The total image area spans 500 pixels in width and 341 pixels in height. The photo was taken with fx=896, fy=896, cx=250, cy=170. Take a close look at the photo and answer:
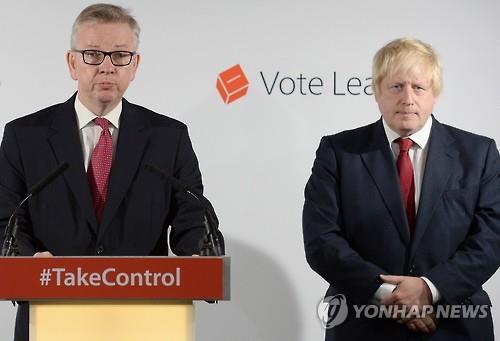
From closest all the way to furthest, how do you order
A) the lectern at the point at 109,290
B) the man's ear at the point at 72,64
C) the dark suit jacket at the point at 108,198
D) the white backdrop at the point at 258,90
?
the lectern at the point at 109,290 → the dark suit jacket at the point at 108,198 → the man's ear at the point at 72,64 → the white backdrop at the point at 258,90

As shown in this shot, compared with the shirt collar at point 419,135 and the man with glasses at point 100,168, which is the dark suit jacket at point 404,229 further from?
the man with glasses at point 100,168

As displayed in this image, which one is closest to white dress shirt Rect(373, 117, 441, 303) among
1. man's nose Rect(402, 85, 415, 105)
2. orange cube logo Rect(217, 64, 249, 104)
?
man's nose Rect(402, 85, 415, 105)

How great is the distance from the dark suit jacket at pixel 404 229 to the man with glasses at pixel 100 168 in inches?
18.8

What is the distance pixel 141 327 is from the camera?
2.38 m

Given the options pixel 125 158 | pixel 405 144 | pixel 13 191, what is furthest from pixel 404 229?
pixel 13 191

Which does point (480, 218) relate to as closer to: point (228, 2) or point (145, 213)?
point (145, 213)

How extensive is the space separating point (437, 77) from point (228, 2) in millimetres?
1174

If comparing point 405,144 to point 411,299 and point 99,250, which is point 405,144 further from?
point 99,250

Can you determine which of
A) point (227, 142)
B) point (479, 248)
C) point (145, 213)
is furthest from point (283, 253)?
point (479, 248)

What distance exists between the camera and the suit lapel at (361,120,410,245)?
3.14 m

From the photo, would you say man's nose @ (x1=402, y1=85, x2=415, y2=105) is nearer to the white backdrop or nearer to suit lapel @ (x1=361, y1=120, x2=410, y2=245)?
suit lapel @ (x1=361, y1=120, x2=410, y2=245)

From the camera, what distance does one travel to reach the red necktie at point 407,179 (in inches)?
125

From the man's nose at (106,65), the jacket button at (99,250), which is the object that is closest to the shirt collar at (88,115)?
the man's nose at (106,65)

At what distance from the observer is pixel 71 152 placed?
10.9 ft
